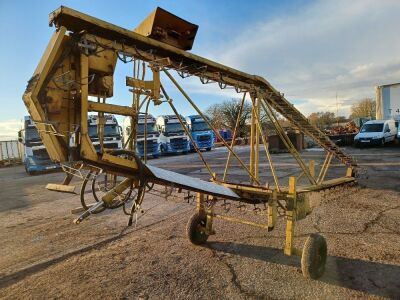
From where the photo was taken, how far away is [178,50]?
4.21m

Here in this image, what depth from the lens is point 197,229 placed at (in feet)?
18.1

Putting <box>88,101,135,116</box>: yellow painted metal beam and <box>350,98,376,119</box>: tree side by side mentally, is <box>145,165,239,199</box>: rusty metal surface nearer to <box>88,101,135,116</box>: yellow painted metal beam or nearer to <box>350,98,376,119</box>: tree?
<box>88,101,135,116</box>: yellow painted metal beam

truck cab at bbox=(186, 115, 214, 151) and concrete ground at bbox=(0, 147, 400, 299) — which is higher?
truck cab at bbox=(186, 115, 214, 151)

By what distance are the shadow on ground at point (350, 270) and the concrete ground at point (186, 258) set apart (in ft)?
0.04

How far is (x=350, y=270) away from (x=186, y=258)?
7.63ft

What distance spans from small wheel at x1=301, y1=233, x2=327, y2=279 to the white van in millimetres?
23370

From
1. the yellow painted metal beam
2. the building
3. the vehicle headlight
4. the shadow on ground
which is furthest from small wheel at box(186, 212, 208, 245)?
the building

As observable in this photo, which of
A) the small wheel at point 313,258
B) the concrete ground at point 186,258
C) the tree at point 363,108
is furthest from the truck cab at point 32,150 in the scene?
the tree at point 363,108

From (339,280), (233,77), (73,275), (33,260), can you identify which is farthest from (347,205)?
(33,260)

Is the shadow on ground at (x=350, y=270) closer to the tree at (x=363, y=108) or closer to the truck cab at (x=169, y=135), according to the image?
the truck cab at (x=169, y=135)

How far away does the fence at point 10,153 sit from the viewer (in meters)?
28.2

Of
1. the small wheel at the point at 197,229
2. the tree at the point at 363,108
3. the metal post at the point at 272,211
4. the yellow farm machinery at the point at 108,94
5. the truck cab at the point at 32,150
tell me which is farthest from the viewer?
the tree at the point at 363,108

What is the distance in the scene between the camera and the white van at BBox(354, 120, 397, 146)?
2469cm

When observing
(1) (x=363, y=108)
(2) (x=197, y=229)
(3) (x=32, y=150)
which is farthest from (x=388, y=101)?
(1) (x=363, y=108)
